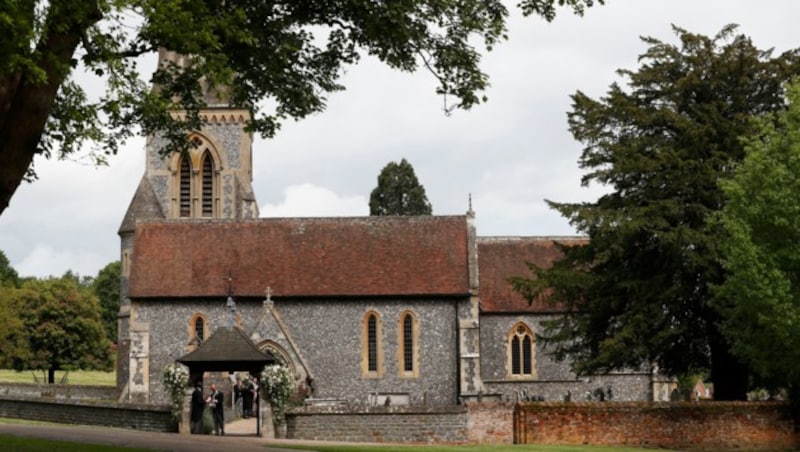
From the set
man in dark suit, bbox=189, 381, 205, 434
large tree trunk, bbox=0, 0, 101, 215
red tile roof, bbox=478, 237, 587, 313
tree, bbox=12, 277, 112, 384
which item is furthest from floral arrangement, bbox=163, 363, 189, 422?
tree, bbox=12, 277, 112, 384

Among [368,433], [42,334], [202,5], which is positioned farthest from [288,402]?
[42,334]

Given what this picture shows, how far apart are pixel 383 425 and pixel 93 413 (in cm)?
873

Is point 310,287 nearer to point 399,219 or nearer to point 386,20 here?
point 399,219

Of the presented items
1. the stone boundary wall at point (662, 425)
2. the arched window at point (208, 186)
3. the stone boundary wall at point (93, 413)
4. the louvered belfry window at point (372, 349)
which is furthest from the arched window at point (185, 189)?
the stone boundary wall at point (662, 425)

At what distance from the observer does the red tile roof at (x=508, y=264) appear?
150 feet

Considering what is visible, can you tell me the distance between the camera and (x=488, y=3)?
17938 mm

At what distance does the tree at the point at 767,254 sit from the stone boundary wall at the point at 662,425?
1160 millimetres

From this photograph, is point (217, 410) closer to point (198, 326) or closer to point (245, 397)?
point (245, 397)

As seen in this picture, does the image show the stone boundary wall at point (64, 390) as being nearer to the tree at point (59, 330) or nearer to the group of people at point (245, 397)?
the tree at point (59, 330)

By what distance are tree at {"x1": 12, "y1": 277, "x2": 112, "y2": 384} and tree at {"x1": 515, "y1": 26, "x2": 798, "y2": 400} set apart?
41.9 metres

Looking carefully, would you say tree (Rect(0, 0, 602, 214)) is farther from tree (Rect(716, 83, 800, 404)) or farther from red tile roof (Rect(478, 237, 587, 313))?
red tile roof (Rect(478, 237, 587, 313))

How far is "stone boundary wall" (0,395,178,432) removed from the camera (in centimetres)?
2831

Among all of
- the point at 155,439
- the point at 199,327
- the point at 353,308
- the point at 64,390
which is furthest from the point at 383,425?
the point at 64,390

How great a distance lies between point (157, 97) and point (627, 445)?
1699cm
